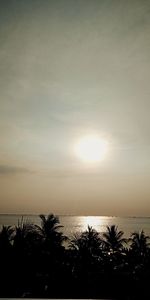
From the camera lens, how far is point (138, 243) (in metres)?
36.1

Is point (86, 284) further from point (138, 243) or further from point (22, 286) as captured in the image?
point (138, 243)

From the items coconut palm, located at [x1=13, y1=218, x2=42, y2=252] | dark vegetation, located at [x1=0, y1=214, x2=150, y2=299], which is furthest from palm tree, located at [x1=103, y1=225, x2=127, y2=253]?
coconut palm, located at [x1=13, y1=218, x2=42, y2=252]

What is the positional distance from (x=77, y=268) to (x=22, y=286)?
21.1ft

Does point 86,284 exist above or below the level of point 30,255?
below

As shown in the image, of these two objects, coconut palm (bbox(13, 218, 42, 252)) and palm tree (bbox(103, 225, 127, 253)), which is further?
palm tree (bbox(103, 225, 127, 253))

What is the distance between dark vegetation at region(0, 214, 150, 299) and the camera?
26.0 meters

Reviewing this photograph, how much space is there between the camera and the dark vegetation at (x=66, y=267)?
2600cm

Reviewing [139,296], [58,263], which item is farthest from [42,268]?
[139,296]

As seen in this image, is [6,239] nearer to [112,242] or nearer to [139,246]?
[112,242]

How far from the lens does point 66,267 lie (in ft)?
99.2

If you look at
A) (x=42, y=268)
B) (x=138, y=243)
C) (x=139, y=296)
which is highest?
(x=138, y=243)

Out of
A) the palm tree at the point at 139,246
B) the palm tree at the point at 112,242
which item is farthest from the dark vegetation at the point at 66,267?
the palm tree at the point at 112,242

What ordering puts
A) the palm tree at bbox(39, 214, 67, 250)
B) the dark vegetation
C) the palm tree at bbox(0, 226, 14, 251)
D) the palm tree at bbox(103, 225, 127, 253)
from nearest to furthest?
the dark vegetation < the palm tree at bbox(0, 226, 14, 251) < the palm tree at bbox(39, 214, 67, 250) < the palm tree at bbox(103, 225, 127, 253)

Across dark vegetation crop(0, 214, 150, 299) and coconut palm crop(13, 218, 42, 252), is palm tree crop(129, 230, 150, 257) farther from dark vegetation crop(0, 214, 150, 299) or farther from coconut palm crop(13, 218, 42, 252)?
coconut palm crop(13, 218, 42, 252)
